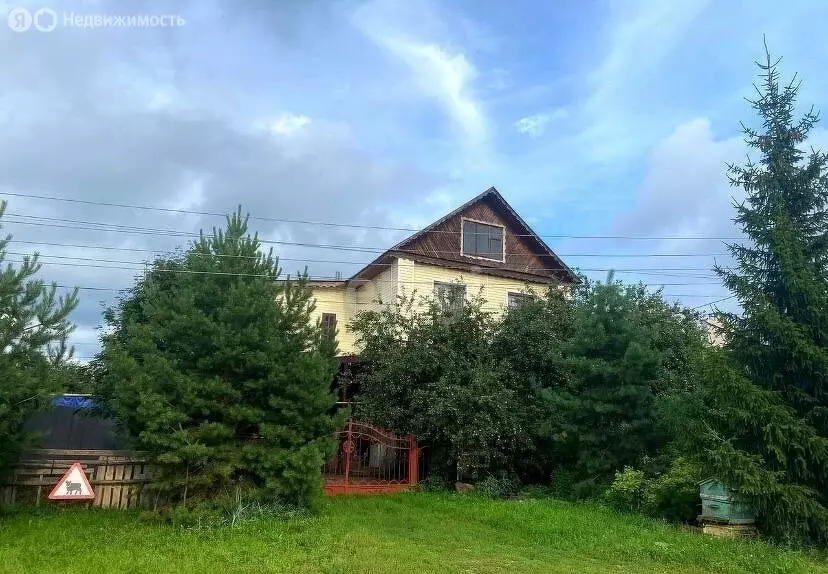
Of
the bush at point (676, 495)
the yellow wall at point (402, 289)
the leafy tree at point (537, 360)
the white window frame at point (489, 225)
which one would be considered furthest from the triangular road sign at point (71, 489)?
the white window frame at point (489, 225)

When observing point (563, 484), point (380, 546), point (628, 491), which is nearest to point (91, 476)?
point (380, 546)

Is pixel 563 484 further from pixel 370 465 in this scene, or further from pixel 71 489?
pixel 71 489

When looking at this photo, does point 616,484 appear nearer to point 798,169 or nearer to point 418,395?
point 418,395

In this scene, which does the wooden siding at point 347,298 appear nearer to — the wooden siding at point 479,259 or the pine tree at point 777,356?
the wooden siding at point 479,259

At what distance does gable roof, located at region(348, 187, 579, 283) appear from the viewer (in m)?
22.0

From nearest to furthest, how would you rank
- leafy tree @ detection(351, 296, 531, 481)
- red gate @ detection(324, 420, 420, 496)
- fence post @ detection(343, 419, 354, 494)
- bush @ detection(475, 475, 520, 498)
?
fence post @ detection(343, 419, 354, 494) → red gate @ detection(324, 420, 420, 496) → bush @ detection(475, 475, 520, 498) → leafy tree @ detection(351, 296, 531, 481)

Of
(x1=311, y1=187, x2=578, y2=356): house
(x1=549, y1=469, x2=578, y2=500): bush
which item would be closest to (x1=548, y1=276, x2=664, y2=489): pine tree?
(x1=549, y1=469, x2=578, y2=500): bush

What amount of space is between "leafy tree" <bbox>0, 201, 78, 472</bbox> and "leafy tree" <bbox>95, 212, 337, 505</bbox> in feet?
3.04

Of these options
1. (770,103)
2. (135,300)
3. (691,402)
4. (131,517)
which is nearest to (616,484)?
(691,402)

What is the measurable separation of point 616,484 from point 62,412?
45.9 feet

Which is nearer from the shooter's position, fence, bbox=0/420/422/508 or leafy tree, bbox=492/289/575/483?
fence, bbox=0/420/422/508

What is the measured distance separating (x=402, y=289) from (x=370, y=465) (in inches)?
239

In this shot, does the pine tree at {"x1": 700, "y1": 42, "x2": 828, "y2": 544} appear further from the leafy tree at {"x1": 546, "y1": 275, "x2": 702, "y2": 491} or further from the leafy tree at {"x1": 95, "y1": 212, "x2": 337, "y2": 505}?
the leafy tree at {"x1": 95, "y1": 212, "x2": 337, "y2": 505}

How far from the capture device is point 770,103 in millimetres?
11492
